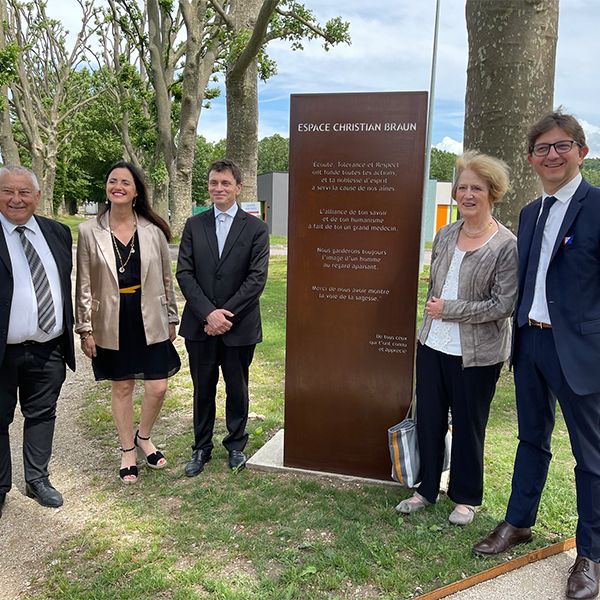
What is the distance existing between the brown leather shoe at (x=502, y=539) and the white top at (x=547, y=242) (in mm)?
1185

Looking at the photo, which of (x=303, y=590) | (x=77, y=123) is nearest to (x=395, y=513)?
(x=303, y=590)

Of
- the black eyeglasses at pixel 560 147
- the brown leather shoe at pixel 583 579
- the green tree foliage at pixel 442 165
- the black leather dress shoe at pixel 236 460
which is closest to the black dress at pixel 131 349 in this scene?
the black leather dress shoe at pixel 236 460

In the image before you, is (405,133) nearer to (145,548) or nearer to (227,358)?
(227,358)

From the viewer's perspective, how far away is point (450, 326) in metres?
3.19

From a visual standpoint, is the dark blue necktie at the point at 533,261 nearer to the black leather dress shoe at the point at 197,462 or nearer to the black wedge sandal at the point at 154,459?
the black leather dress shoe at the point at 197,462

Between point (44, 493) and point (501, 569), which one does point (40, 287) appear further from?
point (501, 569)

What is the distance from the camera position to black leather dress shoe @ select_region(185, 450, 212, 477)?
4.06 m

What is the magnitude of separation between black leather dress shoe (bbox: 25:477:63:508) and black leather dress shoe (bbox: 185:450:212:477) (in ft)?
2.73

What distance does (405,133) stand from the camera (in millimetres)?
3508

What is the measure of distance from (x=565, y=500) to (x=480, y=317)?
148cm

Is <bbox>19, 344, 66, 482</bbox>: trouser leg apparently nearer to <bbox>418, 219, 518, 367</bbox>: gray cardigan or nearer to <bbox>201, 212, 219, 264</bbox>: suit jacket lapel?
<bbox>201, 212, 219, 264</bbox>: suit jacket lapel

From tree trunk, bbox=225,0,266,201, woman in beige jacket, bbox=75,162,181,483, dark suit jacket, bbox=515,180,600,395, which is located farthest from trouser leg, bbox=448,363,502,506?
tree trunk, bbox=225,0,266,201

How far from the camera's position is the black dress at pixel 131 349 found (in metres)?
3.79

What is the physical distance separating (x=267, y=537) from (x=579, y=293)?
2114 millimetres
